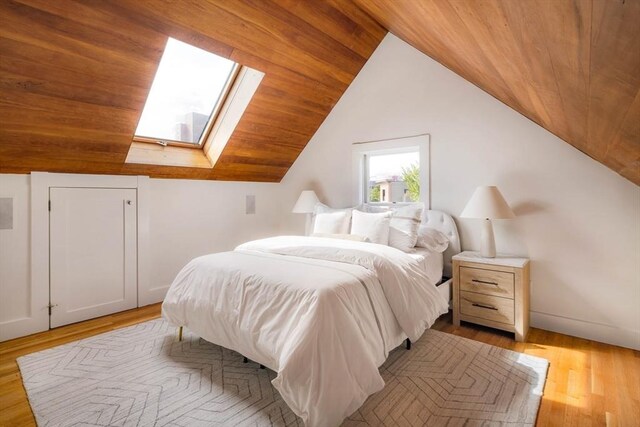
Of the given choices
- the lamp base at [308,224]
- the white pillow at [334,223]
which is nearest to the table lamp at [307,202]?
the lamp base at [308,224]

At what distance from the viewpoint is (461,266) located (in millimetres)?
2727

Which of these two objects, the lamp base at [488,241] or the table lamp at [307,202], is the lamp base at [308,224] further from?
the lamp base at [488,241]

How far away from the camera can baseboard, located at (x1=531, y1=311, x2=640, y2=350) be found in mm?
2396

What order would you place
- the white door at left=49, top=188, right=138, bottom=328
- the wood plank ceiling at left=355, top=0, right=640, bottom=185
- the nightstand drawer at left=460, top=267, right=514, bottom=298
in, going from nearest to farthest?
the wood plank ceiling at left=355, top=0, right=640, bottom=185
the nightstand drawer at left=460, top=267, right=514, bottom=298
the white door at left=49, top=188, right=138, bottom=328

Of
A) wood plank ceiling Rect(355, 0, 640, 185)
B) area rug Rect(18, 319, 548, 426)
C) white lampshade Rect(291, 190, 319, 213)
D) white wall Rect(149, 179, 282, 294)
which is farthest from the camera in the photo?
white lampshade Rect(291, 190, 319, 213)

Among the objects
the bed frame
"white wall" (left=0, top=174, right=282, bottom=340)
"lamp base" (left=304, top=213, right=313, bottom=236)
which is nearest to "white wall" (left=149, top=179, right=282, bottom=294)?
"white wall" (left=0, top=174, right=282, bottom=340)

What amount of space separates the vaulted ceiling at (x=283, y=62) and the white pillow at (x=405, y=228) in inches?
46.1

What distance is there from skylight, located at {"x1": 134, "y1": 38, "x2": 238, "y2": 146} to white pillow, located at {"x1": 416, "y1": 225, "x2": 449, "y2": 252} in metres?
2.43

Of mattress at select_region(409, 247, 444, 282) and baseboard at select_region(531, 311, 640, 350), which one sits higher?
mattress at select_region(409, 247, 444, 282)

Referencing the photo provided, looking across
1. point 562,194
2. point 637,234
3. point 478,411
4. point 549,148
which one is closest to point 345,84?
point 549,148

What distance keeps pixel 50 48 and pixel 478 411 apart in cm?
321

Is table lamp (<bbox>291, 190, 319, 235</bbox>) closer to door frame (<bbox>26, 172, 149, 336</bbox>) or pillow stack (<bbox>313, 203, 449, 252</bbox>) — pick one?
pillow stack (<bbox>313, 203, 449, 252</bbox>)

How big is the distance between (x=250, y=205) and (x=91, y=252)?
188 centimetres

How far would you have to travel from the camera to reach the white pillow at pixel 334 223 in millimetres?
3193
